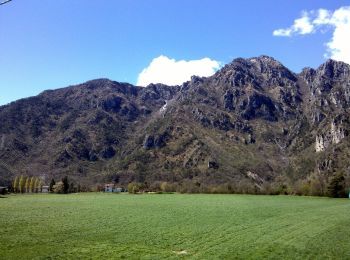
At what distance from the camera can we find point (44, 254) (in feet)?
85.9

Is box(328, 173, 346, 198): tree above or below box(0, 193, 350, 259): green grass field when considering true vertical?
above

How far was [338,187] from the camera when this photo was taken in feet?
461

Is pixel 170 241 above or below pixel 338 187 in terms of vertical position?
below

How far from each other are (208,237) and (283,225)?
14059 millimetres

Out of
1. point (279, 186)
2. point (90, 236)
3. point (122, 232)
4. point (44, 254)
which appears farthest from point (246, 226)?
point (279, 186)

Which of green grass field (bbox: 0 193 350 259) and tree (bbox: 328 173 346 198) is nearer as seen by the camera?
green grass field (bbox: 0 193 350 259)

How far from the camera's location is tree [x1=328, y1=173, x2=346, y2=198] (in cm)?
14000

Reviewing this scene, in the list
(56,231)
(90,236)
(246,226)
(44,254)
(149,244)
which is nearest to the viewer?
(44,254)

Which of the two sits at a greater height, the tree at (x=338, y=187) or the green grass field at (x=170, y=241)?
the tree at (x=338, y=187)

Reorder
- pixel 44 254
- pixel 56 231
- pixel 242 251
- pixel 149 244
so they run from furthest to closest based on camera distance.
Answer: pixel 56 231
pixel 149 244
pixel 242 251
pixel 44 254

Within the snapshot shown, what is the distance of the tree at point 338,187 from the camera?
14000 cm

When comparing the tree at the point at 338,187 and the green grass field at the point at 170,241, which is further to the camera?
the tree at the point at 338,187

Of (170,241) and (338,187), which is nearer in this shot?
(170,241)

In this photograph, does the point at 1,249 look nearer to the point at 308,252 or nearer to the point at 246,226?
the point at 308,252
